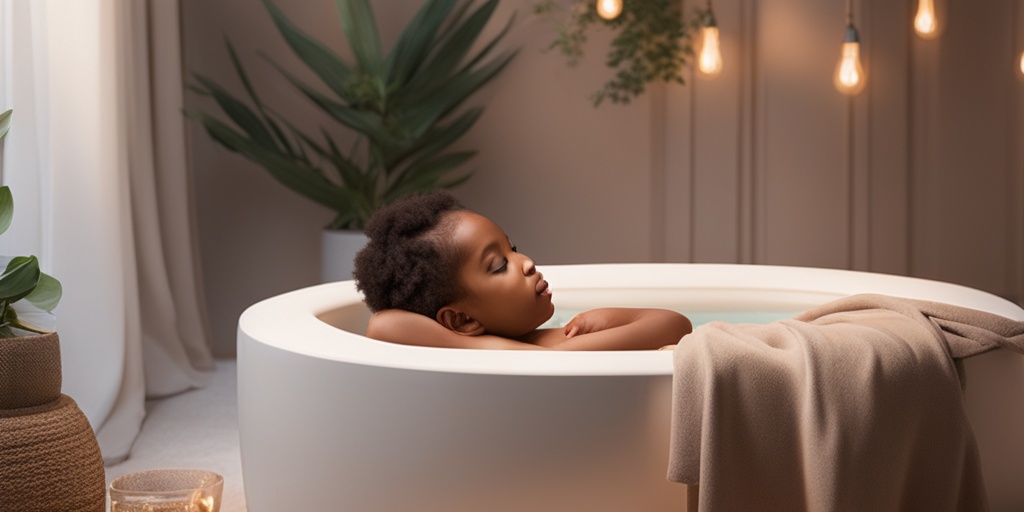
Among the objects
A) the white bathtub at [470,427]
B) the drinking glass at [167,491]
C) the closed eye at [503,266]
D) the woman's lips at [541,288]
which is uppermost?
the closed eye at [503,266]

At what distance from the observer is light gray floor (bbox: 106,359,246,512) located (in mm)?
2430

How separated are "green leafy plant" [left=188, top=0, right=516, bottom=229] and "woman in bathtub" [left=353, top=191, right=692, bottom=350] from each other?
1.87m

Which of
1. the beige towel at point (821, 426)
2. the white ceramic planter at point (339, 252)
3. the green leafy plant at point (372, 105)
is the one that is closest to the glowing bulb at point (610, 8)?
the green leafy plant at point (372, 105)

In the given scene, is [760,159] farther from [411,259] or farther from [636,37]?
[411,259]

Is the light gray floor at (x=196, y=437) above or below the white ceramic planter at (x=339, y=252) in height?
below

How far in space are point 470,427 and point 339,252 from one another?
233 centimetres

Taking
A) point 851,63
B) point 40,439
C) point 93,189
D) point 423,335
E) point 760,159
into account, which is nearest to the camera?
point 423,335

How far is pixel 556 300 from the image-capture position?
223 centimetres

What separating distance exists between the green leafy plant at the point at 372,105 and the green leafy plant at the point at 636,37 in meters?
0.47

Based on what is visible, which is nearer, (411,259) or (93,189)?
(411,259)

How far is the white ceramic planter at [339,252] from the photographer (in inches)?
138

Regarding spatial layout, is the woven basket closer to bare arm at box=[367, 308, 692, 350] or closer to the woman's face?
bare arm at box=[367, 308, 692, 350]

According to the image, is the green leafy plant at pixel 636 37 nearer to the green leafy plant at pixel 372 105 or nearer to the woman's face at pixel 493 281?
the green leafy plant at pixel 372 105

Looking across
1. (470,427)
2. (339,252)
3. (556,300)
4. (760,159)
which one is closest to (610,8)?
(760,159)
